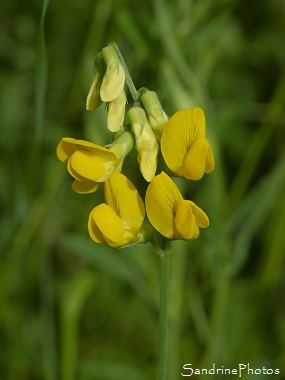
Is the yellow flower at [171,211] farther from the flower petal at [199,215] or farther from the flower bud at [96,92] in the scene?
the flower bud at [96,92]

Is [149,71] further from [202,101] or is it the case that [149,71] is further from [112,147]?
[112,147]

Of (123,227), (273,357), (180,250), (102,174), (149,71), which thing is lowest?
(273,357)

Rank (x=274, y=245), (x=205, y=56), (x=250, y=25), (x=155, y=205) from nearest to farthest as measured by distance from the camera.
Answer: (x=155, y=205) → (x=274, y=245) → (x=205, y=56) → (x=250, y=25)

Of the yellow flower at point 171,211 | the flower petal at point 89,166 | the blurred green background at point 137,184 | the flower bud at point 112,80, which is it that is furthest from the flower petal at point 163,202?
the blurred green background at point 137,184

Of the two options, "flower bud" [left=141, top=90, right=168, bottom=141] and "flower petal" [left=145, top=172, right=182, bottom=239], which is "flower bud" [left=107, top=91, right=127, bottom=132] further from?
"flower petal" [left=145, top=172, right=182, bottom=239]

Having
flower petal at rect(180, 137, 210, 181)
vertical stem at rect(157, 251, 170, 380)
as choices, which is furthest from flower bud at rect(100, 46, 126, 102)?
vertical stem at rect(157, 251, 170, 380)

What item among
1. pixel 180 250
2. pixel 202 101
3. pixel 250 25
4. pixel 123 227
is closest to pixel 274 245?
pixel 180 250

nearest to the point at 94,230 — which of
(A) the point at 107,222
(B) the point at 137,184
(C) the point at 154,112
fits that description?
(A) the point at 107,222
